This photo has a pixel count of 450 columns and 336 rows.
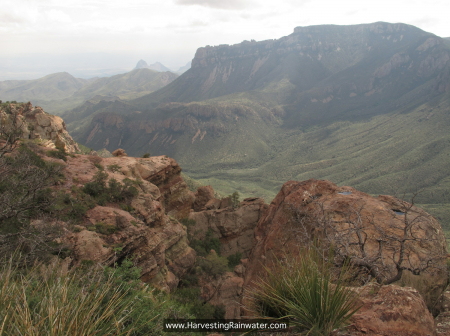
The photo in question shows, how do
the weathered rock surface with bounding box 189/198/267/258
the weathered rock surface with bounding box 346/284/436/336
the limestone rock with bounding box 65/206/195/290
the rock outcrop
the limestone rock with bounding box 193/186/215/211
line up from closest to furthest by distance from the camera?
the weathered rock surface with bounding box 346/284/436/336, the limestone rock with bounding box 65/206/195/290, the rock outcrop, the weathered rock surface with bounding box 189/198/267/258, the limestone rock with bounding box 193/186/215/211

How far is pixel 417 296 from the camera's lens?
5.54 metres

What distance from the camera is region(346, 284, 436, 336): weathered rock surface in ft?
16.2

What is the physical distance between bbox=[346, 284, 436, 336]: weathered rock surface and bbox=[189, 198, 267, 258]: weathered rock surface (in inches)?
1076

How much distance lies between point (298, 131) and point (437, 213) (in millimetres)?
138817

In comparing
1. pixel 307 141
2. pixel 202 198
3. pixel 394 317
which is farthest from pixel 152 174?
pixel 307 141

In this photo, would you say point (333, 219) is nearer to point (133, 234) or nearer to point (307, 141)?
point (133, 234)

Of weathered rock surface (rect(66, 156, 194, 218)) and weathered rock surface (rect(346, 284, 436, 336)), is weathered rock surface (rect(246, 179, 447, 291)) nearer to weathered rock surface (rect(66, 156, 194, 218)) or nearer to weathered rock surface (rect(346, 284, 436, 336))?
weathered rock surface (rect(346, 284, 436, 336))

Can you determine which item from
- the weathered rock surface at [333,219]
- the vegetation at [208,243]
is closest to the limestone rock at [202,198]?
the vegetation at [208,243]

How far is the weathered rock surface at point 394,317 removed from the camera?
4.95 m

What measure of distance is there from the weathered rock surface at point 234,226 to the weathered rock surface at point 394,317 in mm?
27332

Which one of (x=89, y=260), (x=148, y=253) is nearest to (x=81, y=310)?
(x=89, y=260)

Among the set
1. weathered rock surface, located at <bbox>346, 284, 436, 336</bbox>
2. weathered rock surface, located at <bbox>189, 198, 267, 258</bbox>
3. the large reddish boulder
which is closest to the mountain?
weathered rock surface, located at <bbox>189, 198, 267, 258</bbox>

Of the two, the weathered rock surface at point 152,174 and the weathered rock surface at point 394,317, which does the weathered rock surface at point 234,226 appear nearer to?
the weathered rock surface at point 152,174

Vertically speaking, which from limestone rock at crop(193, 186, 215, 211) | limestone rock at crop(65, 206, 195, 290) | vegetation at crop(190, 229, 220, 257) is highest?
limestone rock at crop(65, 206, 195, 290)
